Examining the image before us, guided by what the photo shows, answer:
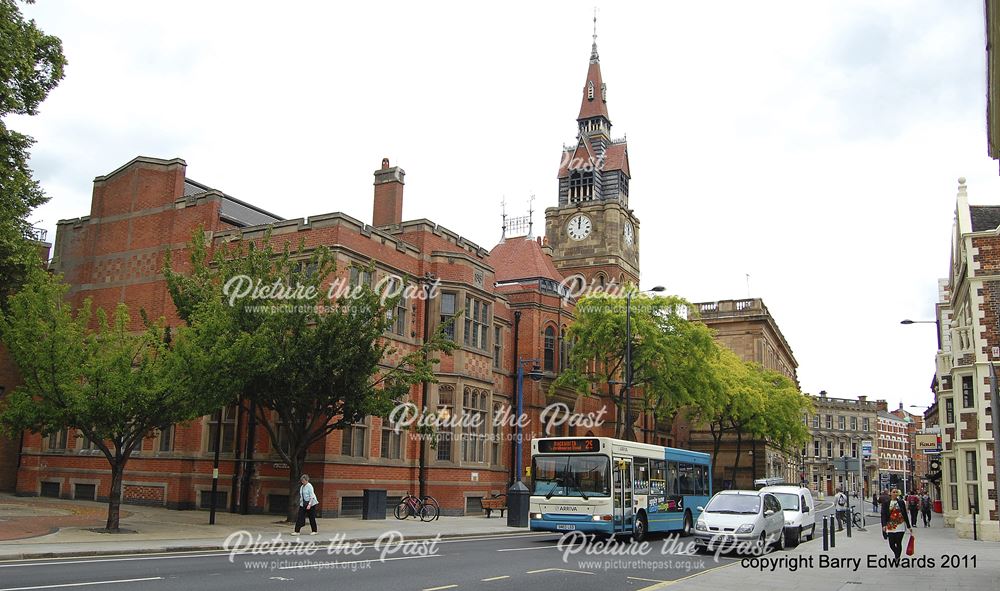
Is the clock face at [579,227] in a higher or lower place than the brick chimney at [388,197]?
higher

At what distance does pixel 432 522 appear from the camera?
27.7 m

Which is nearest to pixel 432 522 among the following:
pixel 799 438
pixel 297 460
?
pixel 297 460

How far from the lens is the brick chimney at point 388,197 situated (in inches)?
1372

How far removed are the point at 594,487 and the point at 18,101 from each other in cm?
1955

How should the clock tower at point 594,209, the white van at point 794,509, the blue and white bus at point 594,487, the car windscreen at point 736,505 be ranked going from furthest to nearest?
the clock tower at point 594,209 < the white van at point 794,509 < the blue and white bus at point 594,487 < the car windscreen at point 736,505

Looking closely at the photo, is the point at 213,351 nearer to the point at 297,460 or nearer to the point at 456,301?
the point at 297,460

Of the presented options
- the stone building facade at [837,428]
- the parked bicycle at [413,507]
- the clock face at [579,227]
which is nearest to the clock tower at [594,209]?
the clock face at [579,227]

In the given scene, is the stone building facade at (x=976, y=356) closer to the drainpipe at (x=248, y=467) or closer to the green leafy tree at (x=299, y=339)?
the green leafy tree at (x=299, y=339)

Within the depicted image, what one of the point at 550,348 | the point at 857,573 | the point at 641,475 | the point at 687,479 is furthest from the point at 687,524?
the point at 550,348

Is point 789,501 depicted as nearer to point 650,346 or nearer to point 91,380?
point 650,346

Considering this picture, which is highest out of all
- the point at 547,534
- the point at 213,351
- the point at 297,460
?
the point at 213,351

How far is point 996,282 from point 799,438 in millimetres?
31143

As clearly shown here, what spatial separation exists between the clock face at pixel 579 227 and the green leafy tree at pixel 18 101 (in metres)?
45.0

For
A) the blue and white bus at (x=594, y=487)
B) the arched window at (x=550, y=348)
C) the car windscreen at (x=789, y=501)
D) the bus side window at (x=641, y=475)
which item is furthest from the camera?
the arched window at (x=550, y=348)
